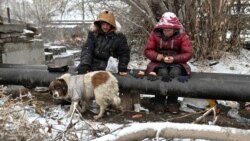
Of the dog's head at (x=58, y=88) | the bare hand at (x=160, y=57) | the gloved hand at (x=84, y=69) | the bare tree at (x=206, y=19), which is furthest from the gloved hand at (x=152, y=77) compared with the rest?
the bare tree at (x=206, y=19)

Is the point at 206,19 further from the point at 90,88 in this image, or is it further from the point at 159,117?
the point at 90,88

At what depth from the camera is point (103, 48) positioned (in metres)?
6.10

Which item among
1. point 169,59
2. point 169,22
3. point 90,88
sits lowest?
point 90,88

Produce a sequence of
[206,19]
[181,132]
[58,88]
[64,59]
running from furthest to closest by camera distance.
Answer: [64,59] < [206,19] < [58,88] < [181,132]

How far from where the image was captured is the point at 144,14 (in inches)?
434

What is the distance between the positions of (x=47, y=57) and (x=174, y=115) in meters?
5.22

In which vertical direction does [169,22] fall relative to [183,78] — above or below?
above

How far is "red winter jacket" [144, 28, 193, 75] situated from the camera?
581 centimetres

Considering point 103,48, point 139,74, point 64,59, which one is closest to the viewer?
point 139,74

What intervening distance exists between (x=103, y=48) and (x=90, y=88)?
88cm

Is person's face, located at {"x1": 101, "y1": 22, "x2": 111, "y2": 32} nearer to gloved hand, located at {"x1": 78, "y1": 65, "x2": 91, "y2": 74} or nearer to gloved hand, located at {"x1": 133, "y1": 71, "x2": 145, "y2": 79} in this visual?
gloved hand, located at {"x1": 78, "y1": 65, "x2": 91, "y2": 74}

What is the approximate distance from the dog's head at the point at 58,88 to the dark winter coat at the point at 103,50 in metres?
0.62

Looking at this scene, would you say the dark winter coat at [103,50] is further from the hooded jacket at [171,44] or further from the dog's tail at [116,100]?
the dog's tail at [116,100]

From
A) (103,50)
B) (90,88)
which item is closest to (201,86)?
(90,88)
